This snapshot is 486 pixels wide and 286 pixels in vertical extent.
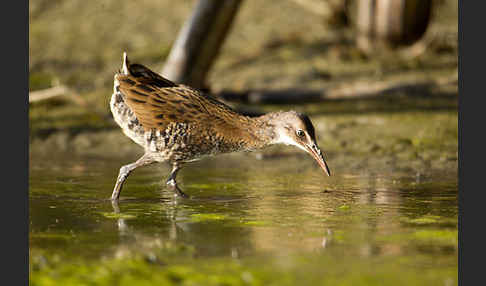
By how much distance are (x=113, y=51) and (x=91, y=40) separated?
0.69m

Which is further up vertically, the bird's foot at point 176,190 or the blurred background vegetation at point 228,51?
the blurred background vegetation at point 228,51

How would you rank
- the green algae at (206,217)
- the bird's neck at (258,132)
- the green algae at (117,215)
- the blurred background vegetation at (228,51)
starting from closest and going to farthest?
the green algae at (206,217)
the green algae at (117,215)
the bird's neck at (258,132)
the blurred background vegetation at (228,51)

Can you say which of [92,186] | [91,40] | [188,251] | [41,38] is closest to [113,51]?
[91,40]

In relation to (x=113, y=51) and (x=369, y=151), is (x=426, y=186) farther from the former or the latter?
(x=113, y=51)

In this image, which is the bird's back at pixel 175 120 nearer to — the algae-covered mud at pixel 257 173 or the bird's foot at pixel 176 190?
the bird's foot at pixel 176 190

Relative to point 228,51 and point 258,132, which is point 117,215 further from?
point 228,51

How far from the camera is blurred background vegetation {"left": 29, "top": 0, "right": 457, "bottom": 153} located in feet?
47.6

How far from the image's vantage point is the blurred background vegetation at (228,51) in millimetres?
14523

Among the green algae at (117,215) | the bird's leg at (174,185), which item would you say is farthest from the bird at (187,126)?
the green algae at (117,215)

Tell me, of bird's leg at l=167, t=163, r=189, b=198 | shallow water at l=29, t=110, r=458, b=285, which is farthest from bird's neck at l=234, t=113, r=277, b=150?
bird's leg at l=167, t=163, r=189, b=198

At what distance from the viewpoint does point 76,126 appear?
527 inches

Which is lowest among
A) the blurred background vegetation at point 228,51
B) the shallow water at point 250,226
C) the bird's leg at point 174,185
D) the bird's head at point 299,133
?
the shallow water at point 250,226

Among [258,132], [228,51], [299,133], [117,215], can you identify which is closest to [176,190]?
[258,132]

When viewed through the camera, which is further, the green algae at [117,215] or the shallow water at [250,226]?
the green algae at [117,215]
